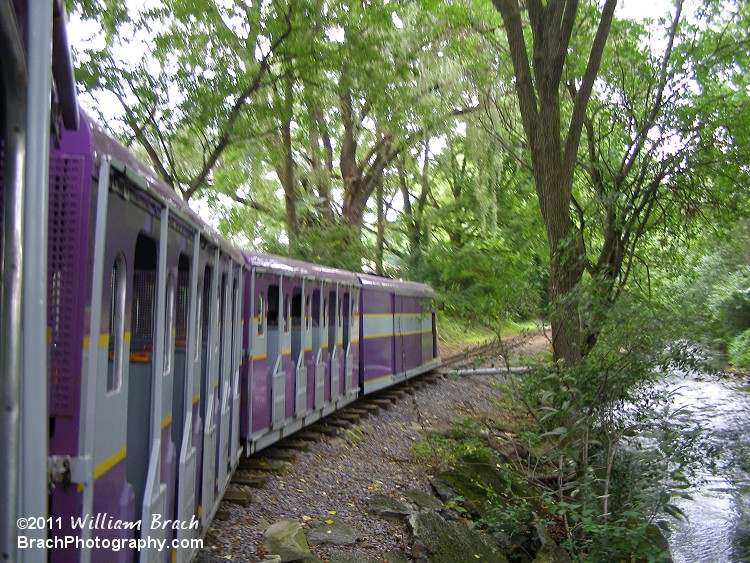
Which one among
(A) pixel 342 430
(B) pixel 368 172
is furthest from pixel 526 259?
(A) pixel 342 430

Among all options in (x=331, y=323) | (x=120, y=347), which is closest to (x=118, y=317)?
(x=120, y=347)

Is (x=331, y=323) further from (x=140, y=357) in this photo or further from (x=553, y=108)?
(x=140, y=357)

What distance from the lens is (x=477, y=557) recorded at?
269 inches

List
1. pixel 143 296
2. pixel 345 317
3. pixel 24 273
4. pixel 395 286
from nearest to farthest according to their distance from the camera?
pixel 24 273
pixel 143 296
pixel 345 317
pixel 395 286

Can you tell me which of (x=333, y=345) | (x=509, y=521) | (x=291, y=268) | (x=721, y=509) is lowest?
(x=721, y=509)

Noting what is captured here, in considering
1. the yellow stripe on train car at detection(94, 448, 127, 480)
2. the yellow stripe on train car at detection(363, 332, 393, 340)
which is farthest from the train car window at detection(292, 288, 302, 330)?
the yellow stripe on train car at detection(94, 448, 127, 480)

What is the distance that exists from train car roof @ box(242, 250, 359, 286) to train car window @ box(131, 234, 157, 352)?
124 inches

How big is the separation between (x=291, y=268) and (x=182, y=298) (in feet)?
14.7

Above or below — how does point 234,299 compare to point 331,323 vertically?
above

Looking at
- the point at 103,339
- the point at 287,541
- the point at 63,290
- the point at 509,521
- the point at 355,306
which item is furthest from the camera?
the point at 355,306

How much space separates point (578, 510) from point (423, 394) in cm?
888

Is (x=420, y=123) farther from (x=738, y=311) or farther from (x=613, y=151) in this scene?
(x=738, y=311)

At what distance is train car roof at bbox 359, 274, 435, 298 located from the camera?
1386cm

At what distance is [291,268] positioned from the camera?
374 inches
